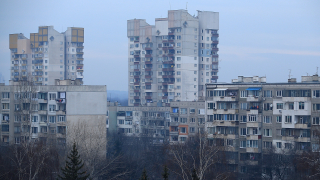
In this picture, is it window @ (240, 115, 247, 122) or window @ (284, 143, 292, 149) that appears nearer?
window @ (284, 143, 292, 149)

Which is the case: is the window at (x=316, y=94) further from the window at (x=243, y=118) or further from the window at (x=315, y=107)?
the window at (x=243, y=118)

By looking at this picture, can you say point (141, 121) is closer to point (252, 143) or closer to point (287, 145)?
point (252, 143)

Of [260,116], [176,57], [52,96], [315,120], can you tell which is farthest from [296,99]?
[176,57]

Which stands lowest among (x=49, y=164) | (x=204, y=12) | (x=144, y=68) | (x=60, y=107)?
(x=49, y=164)

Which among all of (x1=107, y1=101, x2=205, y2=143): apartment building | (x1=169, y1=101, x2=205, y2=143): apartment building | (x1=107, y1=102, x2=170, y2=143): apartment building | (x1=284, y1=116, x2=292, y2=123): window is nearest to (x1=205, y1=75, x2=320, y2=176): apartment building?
(x1=284, y1=116, x2=292, y2=123): window

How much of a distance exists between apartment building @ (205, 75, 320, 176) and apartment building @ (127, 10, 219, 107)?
3365 cm

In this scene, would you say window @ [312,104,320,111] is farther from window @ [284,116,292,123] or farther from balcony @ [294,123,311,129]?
window @ [284,116,292,123]

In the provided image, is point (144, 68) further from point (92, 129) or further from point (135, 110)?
point (92, 129)

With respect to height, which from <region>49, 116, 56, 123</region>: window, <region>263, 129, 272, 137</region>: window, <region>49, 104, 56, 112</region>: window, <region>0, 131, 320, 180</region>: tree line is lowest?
<region>0, 131, 320, 180</region>: tree line

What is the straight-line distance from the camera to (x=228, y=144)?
4234 cm

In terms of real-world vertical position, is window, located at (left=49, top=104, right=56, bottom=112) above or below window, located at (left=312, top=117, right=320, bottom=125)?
above

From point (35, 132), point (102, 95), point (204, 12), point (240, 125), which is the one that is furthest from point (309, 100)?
point (204, 12)

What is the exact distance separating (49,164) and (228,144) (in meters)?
15.9

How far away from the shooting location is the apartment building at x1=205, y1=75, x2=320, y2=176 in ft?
128
